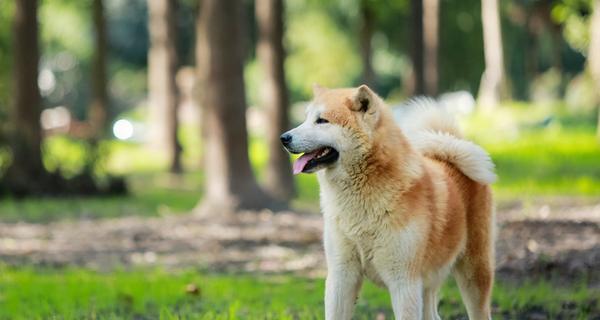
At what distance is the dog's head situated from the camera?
217 inches

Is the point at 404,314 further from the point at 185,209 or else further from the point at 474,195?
the point at 185,209

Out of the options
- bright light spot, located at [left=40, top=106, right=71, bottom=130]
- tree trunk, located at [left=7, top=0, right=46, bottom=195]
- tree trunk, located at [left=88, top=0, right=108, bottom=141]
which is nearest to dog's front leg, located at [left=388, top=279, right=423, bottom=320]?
tree trunk, located at [left=7, top=0, right=46, bottom=195]

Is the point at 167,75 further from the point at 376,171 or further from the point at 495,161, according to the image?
the point at 376,171

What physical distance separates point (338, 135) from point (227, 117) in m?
8.72

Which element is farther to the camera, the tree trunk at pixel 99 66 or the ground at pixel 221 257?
the tree trunk at pixel 99 66

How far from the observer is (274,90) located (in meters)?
16.8

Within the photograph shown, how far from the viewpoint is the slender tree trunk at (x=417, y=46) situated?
19.7 meters

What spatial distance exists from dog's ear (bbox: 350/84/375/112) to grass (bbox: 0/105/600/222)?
10027 mm

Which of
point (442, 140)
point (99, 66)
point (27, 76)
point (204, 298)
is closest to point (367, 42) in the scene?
point (99, 66)

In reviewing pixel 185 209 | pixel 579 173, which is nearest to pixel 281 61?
pixel 185 209

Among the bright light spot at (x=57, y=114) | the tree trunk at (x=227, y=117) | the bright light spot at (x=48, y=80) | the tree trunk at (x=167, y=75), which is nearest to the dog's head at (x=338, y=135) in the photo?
the tree trunk at (x=227, y=117)

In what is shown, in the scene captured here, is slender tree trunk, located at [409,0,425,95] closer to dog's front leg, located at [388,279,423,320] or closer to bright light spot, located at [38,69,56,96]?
dog's front leg, located at [388,279,423,320]

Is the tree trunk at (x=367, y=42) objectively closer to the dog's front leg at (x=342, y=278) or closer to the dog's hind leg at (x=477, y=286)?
the dog's hind leg at (x=477, y=286)

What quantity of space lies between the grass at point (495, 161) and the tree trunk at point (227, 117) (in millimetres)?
1773
